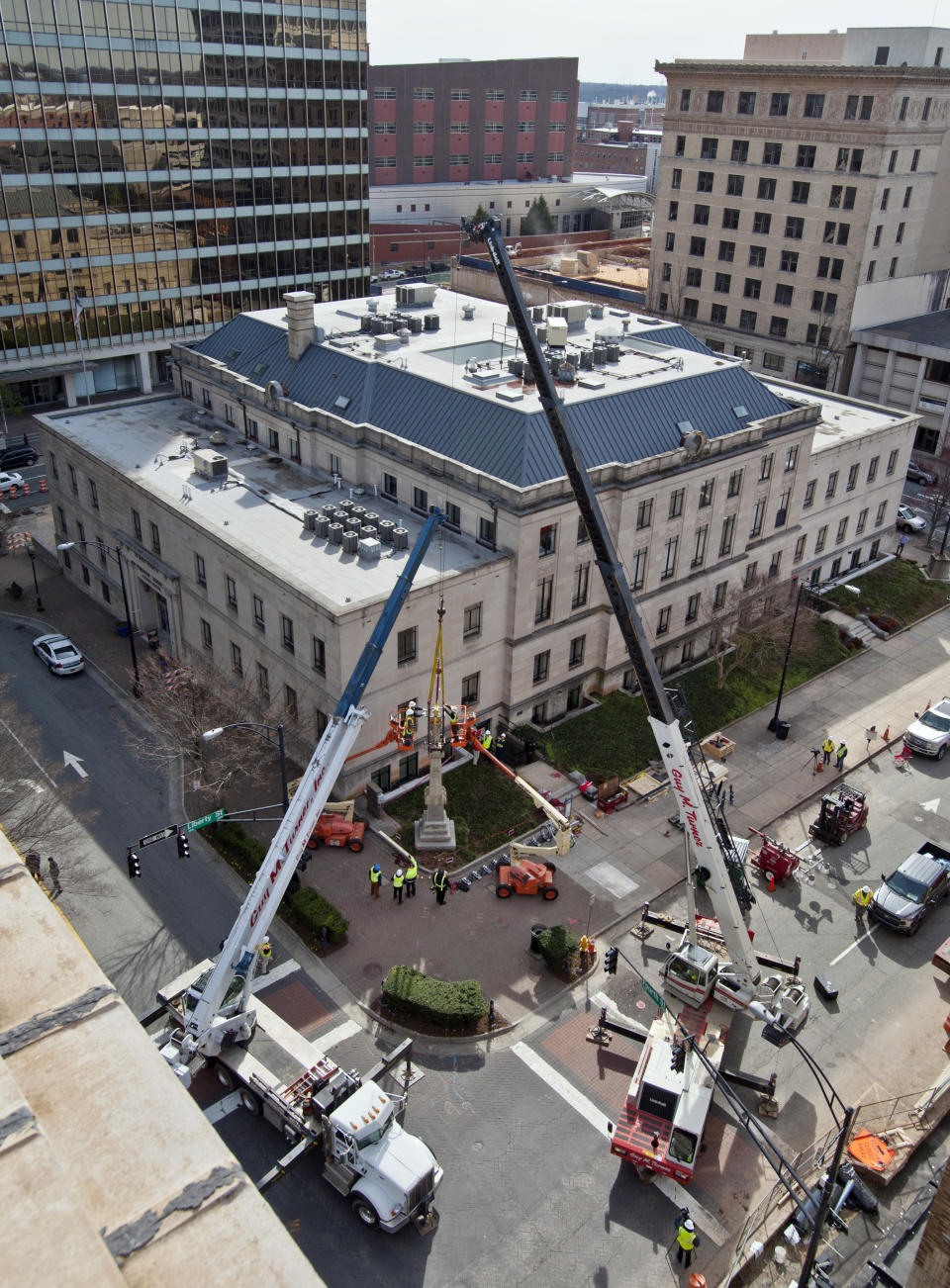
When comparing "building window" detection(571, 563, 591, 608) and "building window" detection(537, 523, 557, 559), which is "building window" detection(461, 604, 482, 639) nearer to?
"building window" detection(537, 523, 557, 559)

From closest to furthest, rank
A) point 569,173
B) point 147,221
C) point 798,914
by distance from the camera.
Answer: point 798,914 → point 147,221 → point 569,173

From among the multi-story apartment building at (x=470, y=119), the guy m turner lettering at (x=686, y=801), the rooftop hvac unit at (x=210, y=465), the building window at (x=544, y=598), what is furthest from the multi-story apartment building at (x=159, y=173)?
the guy m turner lettering at (x=686, y=801)

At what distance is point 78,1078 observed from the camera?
632 centimetres

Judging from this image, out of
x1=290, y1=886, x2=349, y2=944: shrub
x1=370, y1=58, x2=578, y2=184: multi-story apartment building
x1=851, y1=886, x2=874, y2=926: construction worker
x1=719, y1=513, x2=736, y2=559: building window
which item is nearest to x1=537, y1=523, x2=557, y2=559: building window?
x1=719, y1=513, x2=736, y2=559: building window

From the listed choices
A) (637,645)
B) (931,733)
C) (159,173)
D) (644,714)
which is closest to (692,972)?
(637,645)

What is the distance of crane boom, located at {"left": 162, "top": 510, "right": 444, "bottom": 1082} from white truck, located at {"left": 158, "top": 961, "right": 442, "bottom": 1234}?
0.88 metres

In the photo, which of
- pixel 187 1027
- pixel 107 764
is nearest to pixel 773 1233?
pixel 187 1027

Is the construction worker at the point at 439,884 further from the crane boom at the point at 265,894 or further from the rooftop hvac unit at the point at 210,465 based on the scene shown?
the rooftop hvac unit at the point at 210,465

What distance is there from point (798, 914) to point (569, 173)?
151049mm

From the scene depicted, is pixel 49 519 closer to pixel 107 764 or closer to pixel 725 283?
pixel 107 764

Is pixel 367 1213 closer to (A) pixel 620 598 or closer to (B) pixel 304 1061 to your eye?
(B) pixel 304 1061

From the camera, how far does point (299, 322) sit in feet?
194

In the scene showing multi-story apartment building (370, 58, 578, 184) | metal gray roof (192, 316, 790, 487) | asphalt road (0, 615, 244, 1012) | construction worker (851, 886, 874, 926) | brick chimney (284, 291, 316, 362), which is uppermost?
multi-story apartment building (370, 58, 578, 184)

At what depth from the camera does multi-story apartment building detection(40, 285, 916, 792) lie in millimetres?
46562
